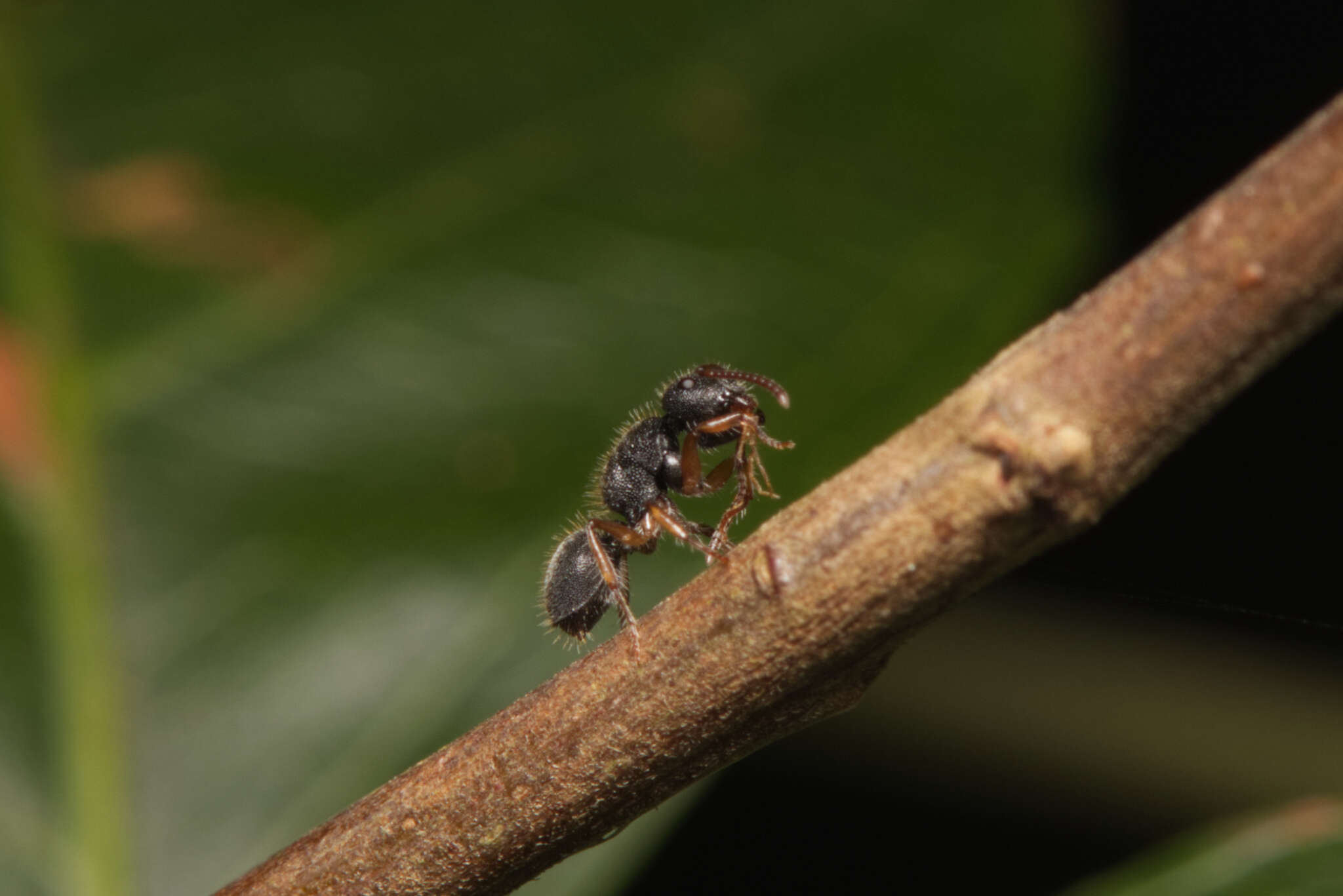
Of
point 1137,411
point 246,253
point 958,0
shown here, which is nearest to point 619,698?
point 1137,411

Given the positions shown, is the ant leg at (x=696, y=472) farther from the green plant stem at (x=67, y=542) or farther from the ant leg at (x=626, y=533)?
the green plant stem at (x=67, y=542)

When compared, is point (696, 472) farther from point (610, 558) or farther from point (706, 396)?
point (610, 558)

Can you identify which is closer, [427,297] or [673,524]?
[673,524]

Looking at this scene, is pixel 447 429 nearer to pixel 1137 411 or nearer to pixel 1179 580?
pixel 1179 580

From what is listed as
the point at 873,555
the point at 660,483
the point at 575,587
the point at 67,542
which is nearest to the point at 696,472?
the point at 660,483

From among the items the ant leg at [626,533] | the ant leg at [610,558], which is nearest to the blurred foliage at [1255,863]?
the ant leg at [610,558]

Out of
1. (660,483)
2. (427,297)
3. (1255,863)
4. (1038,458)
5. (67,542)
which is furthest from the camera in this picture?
(660,483)

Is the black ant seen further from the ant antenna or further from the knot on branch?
the knot on branch
